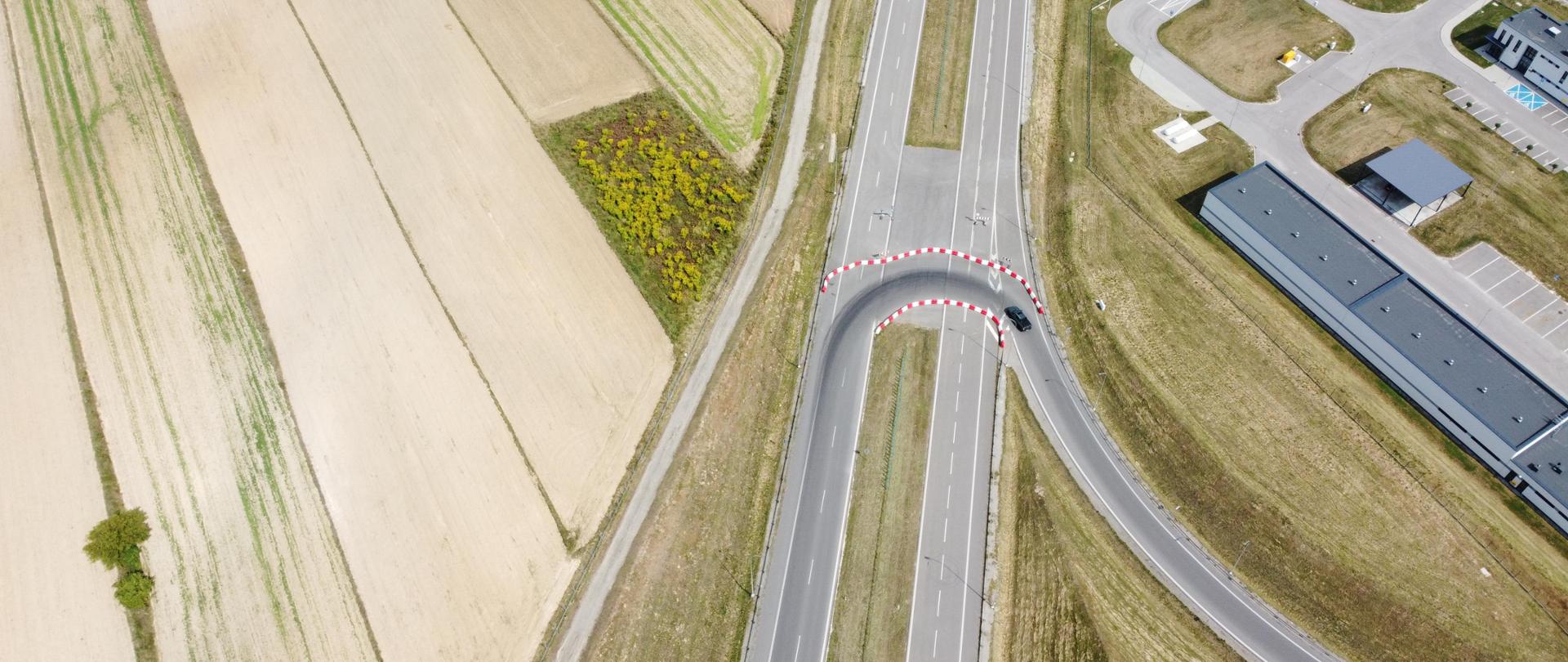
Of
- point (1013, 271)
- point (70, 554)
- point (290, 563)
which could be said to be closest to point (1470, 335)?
point (1013, 271)

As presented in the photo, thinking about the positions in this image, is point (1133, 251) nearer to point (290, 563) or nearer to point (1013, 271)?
point (1013, 271)


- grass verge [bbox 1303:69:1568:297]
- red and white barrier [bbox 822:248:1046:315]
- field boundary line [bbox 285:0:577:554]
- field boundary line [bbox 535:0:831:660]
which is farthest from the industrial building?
field boundary line [bbox 285:0:577:554]

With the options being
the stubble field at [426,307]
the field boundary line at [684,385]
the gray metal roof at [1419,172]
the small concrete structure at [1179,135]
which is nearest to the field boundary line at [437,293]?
the stubble field at [426,307]

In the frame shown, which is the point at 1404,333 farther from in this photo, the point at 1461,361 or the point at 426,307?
the point at 426,307

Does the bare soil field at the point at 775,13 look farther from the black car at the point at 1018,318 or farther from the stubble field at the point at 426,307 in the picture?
the black car at the point at 1018,318

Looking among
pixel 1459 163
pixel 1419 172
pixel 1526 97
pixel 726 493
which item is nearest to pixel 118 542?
pixel 726 493

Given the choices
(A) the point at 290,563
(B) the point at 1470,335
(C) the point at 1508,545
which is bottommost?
(A) the point at 290,563
